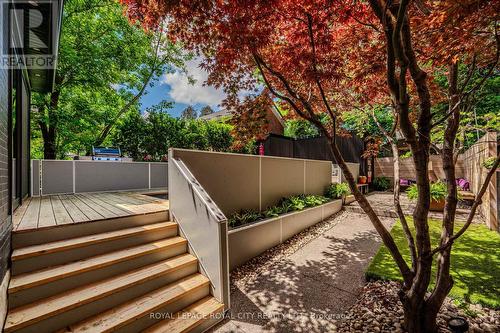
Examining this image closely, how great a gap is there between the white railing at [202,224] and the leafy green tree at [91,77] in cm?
771

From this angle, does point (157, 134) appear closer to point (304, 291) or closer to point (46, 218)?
point (46, 218)

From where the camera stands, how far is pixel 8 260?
7.50 feet

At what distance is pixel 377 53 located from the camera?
343cm

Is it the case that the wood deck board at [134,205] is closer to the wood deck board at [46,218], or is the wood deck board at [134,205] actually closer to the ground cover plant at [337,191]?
the wood deck board at [46,218]

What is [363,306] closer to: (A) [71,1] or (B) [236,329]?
(B) [236,329]

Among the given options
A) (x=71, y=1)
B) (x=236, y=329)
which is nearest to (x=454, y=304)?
(x=236, y=329)

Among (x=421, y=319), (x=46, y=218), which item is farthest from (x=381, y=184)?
(x=46, y=218)

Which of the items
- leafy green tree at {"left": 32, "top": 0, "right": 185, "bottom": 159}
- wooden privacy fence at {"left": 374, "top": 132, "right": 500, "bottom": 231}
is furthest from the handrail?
leafy green tree at {"left": 32, "top": 0, "right": 185, "bottom": 159}

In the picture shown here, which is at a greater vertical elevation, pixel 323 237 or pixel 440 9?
pixel 440 9

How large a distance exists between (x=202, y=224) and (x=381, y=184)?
498 inches

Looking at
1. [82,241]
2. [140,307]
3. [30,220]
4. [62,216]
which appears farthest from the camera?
[62,216]

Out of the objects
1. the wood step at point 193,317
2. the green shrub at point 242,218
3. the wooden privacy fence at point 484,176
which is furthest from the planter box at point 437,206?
the wood step at point 193,317

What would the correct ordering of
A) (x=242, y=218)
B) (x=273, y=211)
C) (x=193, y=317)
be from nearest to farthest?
(x=193, y=317)
(x=242, y=218)
(x=273, y=211)

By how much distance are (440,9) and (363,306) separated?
3.50 metres
